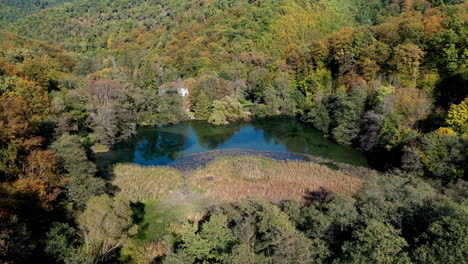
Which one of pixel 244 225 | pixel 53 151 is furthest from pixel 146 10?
pixel 244 225

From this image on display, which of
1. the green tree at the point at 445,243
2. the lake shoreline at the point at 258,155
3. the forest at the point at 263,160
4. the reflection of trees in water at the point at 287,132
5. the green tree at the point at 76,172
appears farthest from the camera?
the reflection of trees in water at the point at 287,132

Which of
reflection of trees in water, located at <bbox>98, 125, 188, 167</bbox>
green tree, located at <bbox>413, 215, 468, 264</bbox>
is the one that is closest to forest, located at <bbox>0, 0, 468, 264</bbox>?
green tree, located at <bbox>413, 215, 468, 264</bbox>

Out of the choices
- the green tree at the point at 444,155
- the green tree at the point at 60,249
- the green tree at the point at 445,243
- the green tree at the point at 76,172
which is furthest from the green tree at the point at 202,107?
the green tree at the point at 445,243

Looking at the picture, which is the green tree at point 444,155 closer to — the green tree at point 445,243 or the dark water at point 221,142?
the dark water at point 221,142

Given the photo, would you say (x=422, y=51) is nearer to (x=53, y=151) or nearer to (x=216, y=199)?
(x=216, y=199)

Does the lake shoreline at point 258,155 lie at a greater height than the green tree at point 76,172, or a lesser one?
lesser

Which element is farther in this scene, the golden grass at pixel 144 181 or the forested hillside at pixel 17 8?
the forested hillside at pixel 17 8

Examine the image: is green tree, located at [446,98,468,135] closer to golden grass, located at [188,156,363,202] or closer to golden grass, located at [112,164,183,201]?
golden grass, located at [188,156,363,202]
